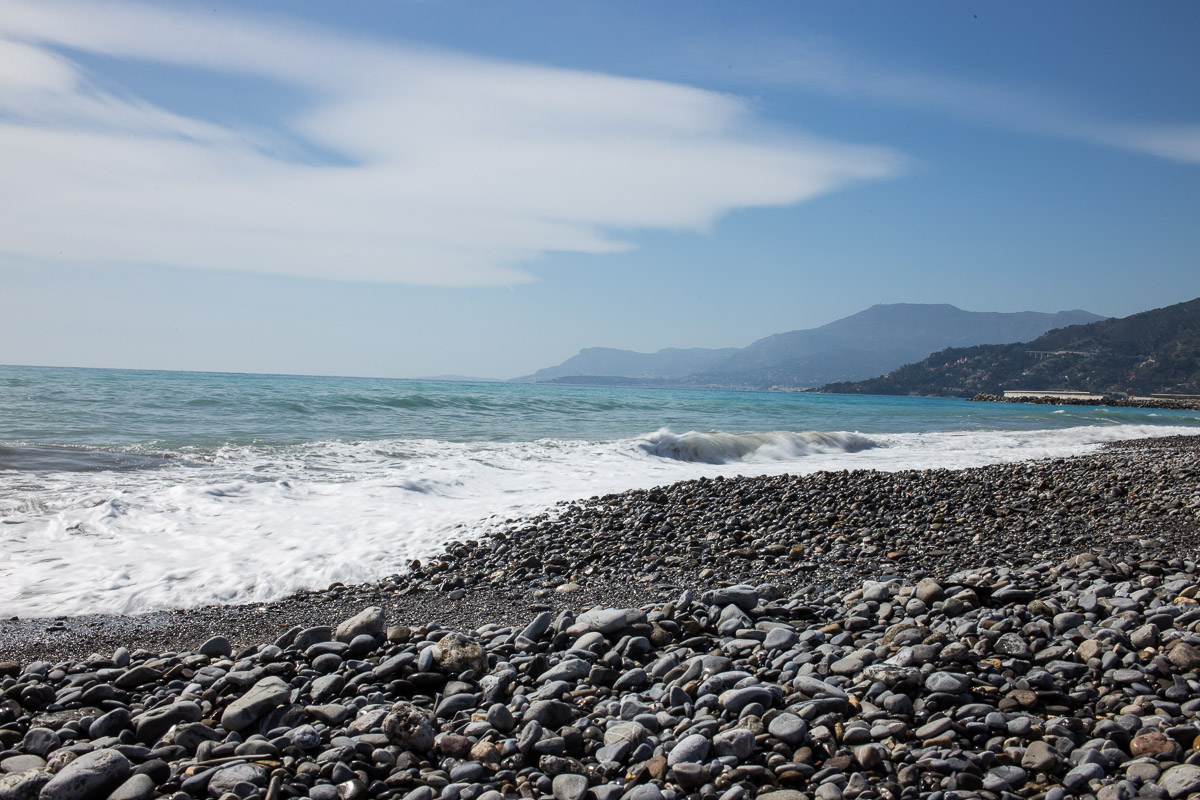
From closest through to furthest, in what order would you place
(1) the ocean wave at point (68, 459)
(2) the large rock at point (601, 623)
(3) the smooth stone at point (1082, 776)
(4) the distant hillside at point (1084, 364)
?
1. (3) the smooth stone at point (1082, 776)
2. (2) the large rock at point (601, 623)
3. (1) the ocean wave at point (68, 459)
4. (4) the distant hillside at point (1084, 364)

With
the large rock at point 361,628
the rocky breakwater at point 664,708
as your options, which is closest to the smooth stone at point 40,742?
the rocky breakwater at point 664,708

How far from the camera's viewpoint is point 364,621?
422 cm

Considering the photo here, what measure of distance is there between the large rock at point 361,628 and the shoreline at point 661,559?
851mm

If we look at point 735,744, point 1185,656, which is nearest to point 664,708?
point 735,744

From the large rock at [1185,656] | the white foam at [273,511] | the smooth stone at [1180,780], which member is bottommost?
the white foam at [273,511]

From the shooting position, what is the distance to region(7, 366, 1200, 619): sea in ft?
20.4

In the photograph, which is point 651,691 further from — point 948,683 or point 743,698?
point 948,683

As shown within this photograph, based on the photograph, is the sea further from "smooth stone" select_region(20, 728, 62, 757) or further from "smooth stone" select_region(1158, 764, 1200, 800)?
"smooth stone" select_region(1158, 764, 1200, 800)

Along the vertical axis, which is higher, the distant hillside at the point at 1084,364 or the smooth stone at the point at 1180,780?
the distant hillside at the point at 1084,364

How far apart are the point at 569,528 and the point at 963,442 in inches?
717

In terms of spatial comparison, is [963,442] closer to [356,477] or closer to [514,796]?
[356,477]

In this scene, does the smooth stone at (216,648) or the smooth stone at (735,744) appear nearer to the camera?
the smooth stone at (735,744)

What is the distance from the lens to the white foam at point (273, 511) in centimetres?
593

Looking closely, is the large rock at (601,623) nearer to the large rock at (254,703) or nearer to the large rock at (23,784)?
the large rock at (254,703)
